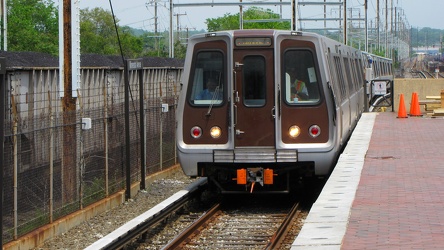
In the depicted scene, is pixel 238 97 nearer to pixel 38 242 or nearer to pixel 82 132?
pixel 82 132

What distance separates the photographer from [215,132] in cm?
1452

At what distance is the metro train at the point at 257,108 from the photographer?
14.4 metres

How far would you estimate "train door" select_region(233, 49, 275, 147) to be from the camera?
1441 centimetres

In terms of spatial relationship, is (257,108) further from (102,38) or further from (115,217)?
(102,38)

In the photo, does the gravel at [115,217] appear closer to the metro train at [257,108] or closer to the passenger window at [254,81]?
the metro train at [257,108]

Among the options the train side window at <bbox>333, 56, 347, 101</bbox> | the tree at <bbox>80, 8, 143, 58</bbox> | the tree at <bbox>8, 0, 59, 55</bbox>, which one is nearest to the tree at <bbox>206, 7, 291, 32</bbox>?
the tree at <bbox>80, 8, 143, 58</bbox>

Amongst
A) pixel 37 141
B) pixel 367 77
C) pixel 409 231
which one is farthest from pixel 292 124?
pixel 367 77

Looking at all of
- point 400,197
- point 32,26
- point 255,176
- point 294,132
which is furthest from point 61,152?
point 32,26

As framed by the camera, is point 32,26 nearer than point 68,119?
No

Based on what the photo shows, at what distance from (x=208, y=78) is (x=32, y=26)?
1332 inches

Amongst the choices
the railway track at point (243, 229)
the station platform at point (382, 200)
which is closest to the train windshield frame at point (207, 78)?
the railway track at point (243, 229)

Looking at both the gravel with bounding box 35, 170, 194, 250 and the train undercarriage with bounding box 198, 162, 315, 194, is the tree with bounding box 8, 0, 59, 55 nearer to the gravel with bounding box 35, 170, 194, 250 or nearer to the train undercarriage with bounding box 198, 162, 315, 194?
the gravel with bounding box 35, 170, 194, 250

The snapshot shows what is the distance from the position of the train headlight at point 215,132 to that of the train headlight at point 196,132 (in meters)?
0.19

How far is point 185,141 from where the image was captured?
14633 millimetres
